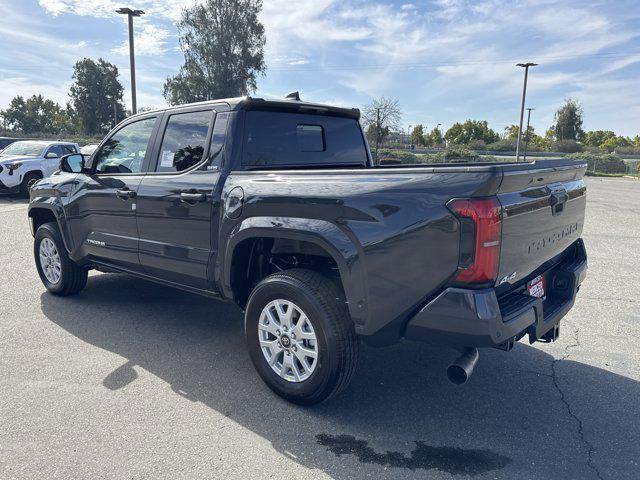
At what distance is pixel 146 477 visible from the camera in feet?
8.35

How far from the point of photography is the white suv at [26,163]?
15.0 meters

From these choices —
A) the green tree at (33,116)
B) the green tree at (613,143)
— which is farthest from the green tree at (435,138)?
the green tree at (33,116)

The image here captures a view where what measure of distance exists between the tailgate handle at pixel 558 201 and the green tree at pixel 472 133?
80.2m

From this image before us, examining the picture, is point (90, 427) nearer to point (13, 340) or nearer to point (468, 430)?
point (13, 340)

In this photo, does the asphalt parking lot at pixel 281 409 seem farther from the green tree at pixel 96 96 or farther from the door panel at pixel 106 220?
the green tree at pixel 96 96

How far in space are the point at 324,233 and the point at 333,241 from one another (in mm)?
81

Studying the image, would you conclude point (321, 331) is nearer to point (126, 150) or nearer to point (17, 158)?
point (126, 150)

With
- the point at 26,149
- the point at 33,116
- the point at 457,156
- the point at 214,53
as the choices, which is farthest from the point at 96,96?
the point at 26,149

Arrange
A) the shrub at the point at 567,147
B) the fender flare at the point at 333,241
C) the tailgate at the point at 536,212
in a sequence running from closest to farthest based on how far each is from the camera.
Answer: the tailgate at the point at 536,212, the fender flare at the point at 333,241, the shrub at the point at 567,147

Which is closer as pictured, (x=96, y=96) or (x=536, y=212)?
(x=536, y=212)

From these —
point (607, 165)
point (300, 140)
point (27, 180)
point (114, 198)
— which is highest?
point (300, 140)

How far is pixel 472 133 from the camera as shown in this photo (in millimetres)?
82375

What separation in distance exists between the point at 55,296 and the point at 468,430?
463 centimetres

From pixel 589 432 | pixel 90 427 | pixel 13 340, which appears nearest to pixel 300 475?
pixel 90 427
